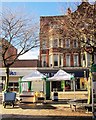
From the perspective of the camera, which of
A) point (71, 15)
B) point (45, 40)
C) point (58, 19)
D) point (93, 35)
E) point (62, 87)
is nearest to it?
point (93, 35)

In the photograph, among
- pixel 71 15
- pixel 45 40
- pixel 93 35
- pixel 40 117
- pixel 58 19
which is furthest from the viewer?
pixel 45 40

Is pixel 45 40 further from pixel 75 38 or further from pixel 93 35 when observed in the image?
pixel 93 35

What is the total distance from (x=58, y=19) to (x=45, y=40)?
5388 millimetres

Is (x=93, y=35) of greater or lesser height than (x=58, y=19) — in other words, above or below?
below

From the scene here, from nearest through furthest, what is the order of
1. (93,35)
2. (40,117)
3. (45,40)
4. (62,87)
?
1. (40,117)
2. (93,35)
3. (45,40)
4. (62,87)

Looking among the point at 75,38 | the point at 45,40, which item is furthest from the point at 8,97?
the point at 45,40

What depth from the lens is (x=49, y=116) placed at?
1197cm

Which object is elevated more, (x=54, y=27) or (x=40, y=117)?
(x=54, y=27)

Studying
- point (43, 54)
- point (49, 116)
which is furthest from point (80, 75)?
point (49, 116)

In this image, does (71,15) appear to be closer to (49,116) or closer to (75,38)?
(75,38)

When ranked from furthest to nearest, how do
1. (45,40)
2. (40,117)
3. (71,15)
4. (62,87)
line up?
(62,87) < (45,40) < (71,15) < (40,117)

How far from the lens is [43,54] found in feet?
140

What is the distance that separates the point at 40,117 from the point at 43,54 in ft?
102

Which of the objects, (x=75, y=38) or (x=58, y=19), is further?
(x=58, y=19)
